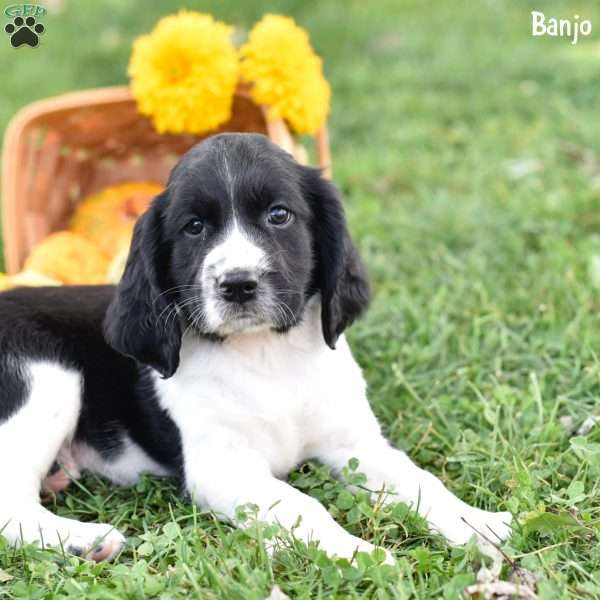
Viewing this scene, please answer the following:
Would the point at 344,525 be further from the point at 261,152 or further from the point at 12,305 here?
the point at 12,305

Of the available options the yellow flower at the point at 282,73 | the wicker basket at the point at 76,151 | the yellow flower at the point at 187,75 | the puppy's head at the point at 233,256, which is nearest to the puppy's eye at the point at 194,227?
the puppy's head at the point at 233,256

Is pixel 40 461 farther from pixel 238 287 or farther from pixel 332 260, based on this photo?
pixel 332 260

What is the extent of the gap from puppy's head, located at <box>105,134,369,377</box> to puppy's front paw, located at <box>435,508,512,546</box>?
769mm

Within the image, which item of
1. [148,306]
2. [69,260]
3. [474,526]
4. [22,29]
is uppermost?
[22,29]

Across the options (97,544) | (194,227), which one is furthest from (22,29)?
(97,544)

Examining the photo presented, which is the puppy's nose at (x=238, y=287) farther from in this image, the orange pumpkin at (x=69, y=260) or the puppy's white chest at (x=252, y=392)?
the orange pumpkin at (x=69, y=260)

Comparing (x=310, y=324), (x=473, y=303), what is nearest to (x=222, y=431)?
(x=310, y=324)

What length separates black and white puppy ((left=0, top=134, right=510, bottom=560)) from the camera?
318 centimetres

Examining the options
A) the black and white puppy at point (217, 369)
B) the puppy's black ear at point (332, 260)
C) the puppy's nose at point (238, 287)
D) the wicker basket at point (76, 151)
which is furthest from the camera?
the wicker basket at point (76, 151)

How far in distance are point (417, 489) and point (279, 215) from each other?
1.08 m

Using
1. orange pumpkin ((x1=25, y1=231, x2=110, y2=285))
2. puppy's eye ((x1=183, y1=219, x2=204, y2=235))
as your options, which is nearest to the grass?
puppy's eye ((x1=183, y1=219, x2=204, y2=235))

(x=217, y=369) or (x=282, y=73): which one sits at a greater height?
(x=282, y=73)

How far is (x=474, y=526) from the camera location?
3.12 meters

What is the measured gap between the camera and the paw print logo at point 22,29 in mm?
5066
